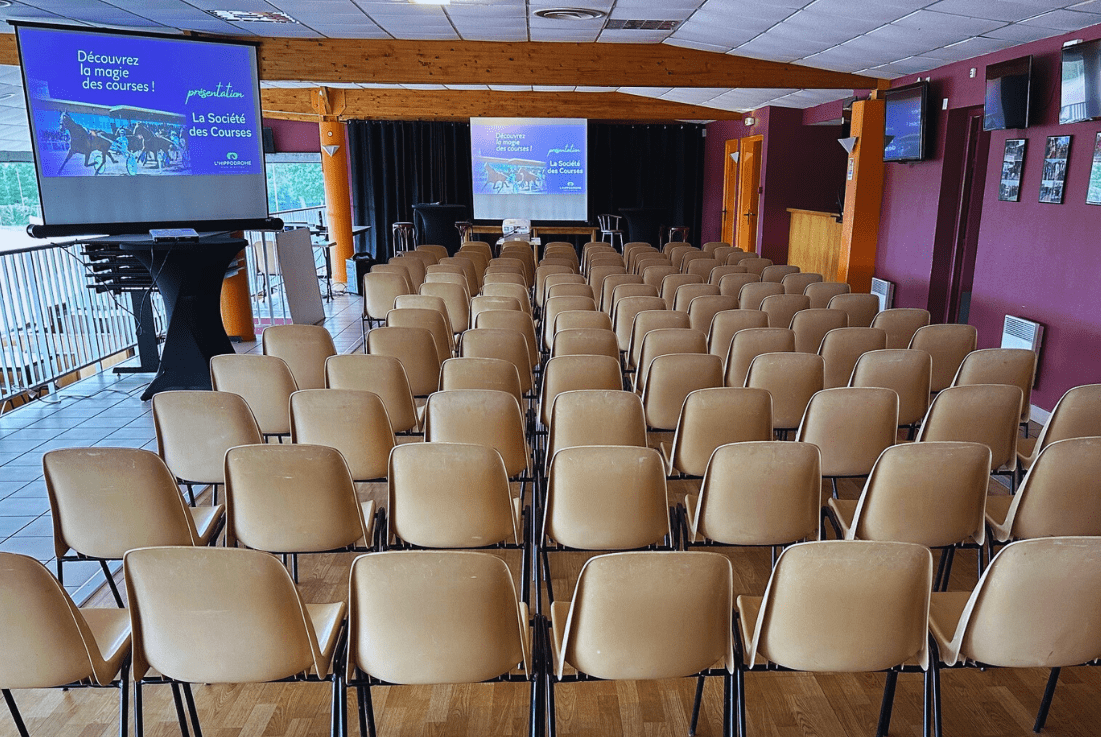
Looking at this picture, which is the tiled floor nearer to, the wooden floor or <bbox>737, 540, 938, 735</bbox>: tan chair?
the wooden floor

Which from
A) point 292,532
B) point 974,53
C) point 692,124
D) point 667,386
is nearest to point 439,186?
point 692,124

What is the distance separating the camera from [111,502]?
2.85 metres

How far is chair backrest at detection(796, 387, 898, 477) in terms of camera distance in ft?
11.9

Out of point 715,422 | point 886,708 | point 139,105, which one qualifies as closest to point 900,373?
point 715,422

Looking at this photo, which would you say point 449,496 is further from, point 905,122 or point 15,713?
point 905,122

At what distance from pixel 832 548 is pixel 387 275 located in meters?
6.06

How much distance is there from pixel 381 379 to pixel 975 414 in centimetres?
293

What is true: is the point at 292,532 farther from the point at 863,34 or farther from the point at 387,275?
the point at 863,34

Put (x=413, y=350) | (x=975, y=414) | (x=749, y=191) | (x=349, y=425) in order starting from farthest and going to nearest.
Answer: (x=749, y=191) → (x=413, y=350) → (x=975, y=414) → (x=349, y=425)

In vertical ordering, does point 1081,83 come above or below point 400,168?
above

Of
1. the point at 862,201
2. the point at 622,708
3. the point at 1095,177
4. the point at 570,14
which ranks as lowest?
the point at 622,708

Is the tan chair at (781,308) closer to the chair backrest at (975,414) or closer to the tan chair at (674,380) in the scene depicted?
the tan chair at (674,380)

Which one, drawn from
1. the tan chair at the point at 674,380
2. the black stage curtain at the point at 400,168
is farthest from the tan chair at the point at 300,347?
the black stage curtain at the point at 400,168

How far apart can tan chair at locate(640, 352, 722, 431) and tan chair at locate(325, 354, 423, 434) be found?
131 cm
